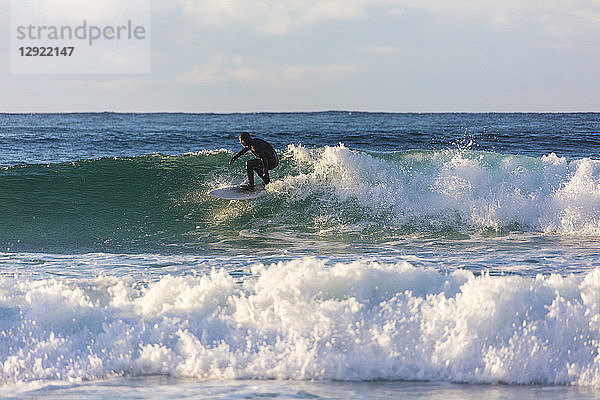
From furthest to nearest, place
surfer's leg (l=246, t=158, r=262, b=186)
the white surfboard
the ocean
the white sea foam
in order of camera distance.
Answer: the white surfboard, surfer's leg (l=246, t=158, r=262, b=186), the white sea foam, the ocean

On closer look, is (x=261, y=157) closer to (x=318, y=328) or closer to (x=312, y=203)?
(x=312, y=203)

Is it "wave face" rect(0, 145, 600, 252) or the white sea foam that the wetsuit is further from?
the white sea foam

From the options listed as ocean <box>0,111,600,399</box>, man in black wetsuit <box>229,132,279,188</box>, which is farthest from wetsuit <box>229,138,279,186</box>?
ocean <box>0,111,600,399</box>

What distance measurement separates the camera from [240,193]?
436 inches

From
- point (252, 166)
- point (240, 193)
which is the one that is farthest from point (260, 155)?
point (240, 193)

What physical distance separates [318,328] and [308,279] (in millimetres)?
610

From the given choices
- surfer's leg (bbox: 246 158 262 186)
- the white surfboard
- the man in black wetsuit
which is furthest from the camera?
the white surfboard

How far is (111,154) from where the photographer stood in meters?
22.9

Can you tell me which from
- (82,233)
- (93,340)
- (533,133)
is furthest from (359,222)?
(533,133)

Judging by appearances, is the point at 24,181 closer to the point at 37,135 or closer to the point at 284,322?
the point at 284,322

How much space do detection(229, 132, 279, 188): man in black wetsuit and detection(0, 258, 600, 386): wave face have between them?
5.16m

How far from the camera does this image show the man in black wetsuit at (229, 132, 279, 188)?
1047 centimetres

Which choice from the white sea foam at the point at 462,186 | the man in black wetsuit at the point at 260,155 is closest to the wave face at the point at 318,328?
the white sea foam at the point at 462,186

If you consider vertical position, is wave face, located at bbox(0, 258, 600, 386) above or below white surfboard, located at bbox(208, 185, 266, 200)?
below
